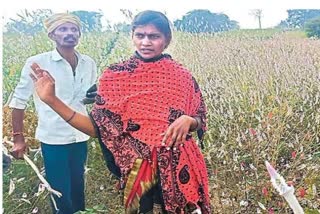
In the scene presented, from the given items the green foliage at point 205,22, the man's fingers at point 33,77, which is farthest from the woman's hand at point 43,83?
the green foliage at point 205,22

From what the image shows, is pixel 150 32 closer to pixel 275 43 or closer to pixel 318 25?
pixel 275 43

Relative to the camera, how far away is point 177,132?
1.32 metres

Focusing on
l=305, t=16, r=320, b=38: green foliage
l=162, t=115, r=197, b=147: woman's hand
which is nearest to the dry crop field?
l=305, t=16, r=320, b=38: green foliage

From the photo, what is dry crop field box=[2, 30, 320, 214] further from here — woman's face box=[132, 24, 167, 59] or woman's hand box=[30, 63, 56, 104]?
woman's hand box=[30, 63, 56, 104]

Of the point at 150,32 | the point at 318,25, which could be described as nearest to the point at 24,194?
the point at 150,32

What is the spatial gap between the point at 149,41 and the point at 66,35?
0.72 feet

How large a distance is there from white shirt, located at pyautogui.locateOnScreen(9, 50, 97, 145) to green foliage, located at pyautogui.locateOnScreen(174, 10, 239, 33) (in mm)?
308

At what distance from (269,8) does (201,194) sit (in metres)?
0.60

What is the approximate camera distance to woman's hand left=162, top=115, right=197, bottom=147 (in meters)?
1.32

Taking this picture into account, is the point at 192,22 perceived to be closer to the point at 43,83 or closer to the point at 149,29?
the point at 149,29

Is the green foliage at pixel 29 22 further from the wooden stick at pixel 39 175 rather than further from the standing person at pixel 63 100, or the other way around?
the wooden stick at pixel 39 175

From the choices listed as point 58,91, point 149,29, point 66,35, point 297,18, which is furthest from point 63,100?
point 297,18

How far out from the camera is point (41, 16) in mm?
1338

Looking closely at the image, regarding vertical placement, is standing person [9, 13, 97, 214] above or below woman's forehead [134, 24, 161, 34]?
below
